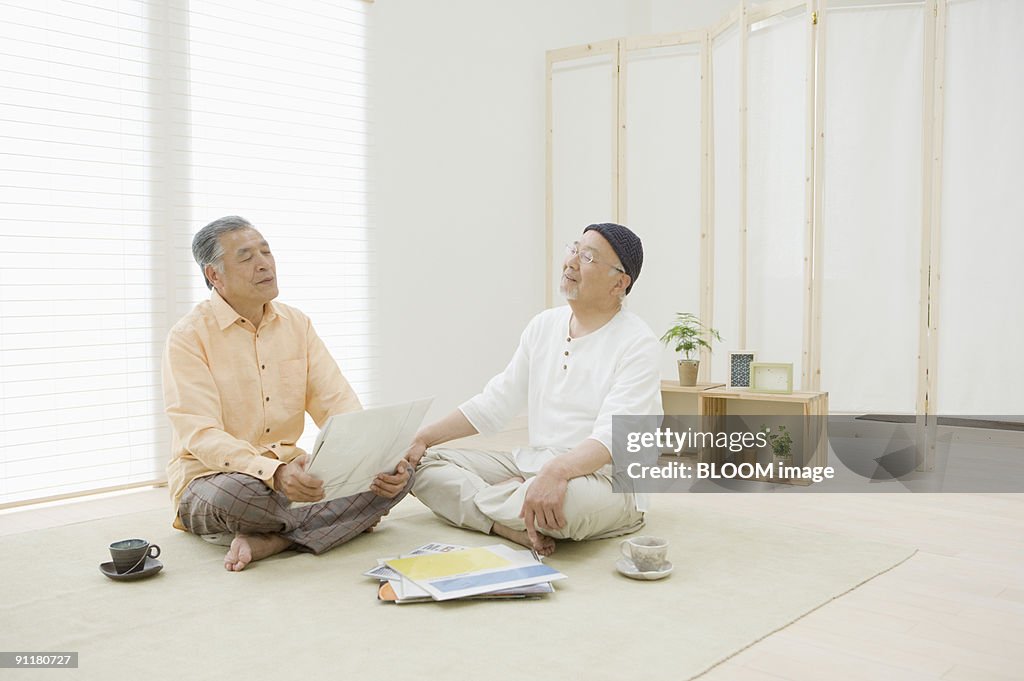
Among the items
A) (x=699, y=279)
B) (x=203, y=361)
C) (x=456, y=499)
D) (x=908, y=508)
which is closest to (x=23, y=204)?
(x=203, y=361)

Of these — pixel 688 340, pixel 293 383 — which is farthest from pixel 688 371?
pixel 293 383

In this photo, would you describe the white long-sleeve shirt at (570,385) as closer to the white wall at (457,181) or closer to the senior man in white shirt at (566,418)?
the senior man in white shirt at (566,418)

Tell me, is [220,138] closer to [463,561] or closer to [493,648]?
[463,561]

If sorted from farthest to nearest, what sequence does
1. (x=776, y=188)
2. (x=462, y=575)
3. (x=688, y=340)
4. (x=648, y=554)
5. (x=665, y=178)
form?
1. (x=665, y=178)
2. (x=688, y=340)
3. (x=776, y=188)
4. (x=648, y=554)
5. (x=462, y=575)

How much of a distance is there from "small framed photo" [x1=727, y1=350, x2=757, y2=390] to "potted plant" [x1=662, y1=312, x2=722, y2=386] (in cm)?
17

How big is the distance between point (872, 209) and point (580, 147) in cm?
190

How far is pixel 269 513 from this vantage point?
8.36 ft

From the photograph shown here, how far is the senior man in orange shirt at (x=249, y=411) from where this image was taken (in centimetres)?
253

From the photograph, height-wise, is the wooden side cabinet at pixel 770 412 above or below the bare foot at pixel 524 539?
above

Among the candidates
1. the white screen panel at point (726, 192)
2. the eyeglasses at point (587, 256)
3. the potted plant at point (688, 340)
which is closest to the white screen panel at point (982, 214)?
the white screen panel at point (726, 192)

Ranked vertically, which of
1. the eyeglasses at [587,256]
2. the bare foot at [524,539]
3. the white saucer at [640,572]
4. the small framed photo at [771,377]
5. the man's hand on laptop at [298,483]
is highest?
the eyeglasses at [587,256]

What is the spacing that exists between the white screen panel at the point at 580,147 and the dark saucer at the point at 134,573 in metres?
3.28

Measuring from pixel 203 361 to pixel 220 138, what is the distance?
5.50ft

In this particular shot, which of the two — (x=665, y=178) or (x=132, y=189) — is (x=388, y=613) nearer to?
(x=132, y=189)
